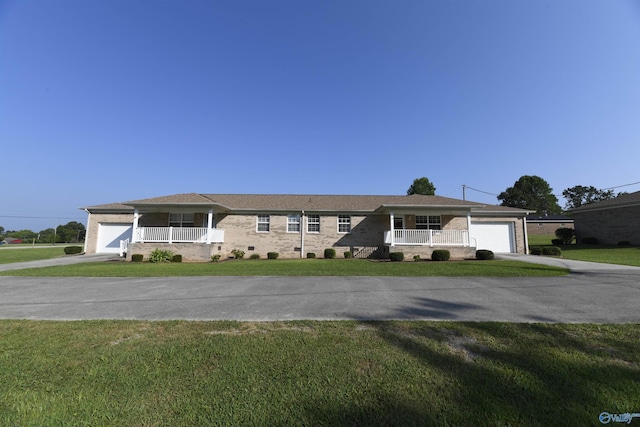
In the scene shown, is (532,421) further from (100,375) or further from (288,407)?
(100,375)

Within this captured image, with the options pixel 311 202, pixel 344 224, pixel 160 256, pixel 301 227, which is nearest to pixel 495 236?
pixel 344 224

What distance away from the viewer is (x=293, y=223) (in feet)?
63.9

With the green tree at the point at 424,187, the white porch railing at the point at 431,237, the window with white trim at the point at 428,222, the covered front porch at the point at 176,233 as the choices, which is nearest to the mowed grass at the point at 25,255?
the covered front porch at the point at 176,233

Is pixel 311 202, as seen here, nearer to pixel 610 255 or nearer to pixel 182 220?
pixel 182 220

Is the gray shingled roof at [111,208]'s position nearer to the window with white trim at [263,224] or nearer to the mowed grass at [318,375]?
the window with white trim at [263,224]

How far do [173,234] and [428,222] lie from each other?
1694 cm

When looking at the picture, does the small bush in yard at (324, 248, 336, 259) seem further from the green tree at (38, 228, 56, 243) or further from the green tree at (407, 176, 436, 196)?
the green tree at (38, 228, 56, 243)

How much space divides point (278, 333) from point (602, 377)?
369 centimetres

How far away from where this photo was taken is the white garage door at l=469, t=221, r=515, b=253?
19.8 meters

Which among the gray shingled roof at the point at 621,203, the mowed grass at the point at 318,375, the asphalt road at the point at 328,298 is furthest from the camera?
the gray shingled roof at the point at 621,203

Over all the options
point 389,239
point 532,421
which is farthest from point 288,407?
point 389,239

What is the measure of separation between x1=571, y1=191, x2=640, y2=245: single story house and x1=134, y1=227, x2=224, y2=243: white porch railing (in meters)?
31.3

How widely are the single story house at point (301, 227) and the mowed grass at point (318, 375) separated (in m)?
13.3

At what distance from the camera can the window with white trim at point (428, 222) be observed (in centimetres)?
1911
